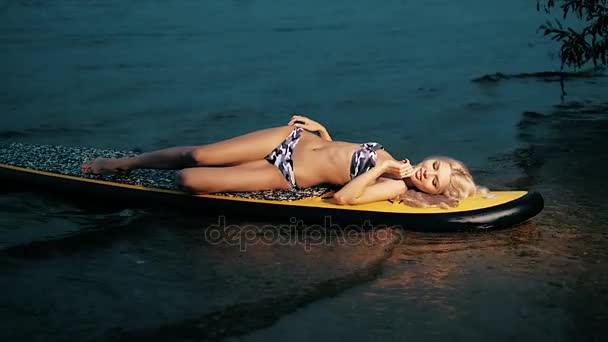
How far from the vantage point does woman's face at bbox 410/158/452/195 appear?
4930 millimetres

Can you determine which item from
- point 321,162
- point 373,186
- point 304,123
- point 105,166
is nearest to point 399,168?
point 373,186

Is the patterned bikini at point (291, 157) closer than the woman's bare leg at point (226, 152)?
Yes

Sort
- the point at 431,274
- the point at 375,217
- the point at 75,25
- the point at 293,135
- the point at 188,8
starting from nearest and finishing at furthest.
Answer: the point at 431,274
the point at 375,217
the point at 293,135
the point at 75,25
the point at 188,8

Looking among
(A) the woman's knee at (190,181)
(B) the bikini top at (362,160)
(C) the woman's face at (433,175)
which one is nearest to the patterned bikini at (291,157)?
(B) the bikini top at (362,160)

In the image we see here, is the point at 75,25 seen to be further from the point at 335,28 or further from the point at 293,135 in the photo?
the point at 293,135

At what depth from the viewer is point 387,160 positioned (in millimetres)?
4953

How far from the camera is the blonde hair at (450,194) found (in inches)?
195

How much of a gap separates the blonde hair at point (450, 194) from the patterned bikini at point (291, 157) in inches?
12.6

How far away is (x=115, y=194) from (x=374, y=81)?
5.16 m

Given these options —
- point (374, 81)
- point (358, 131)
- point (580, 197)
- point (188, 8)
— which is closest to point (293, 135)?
point (580, 197)

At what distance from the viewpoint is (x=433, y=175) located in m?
4.93

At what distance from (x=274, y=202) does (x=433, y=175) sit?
1.01 meters

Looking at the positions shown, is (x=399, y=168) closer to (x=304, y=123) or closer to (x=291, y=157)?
(x=291, y=157)

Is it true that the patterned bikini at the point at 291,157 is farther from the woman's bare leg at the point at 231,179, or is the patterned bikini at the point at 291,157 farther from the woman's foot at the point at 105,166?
the woman's foot at the point at 105,166
